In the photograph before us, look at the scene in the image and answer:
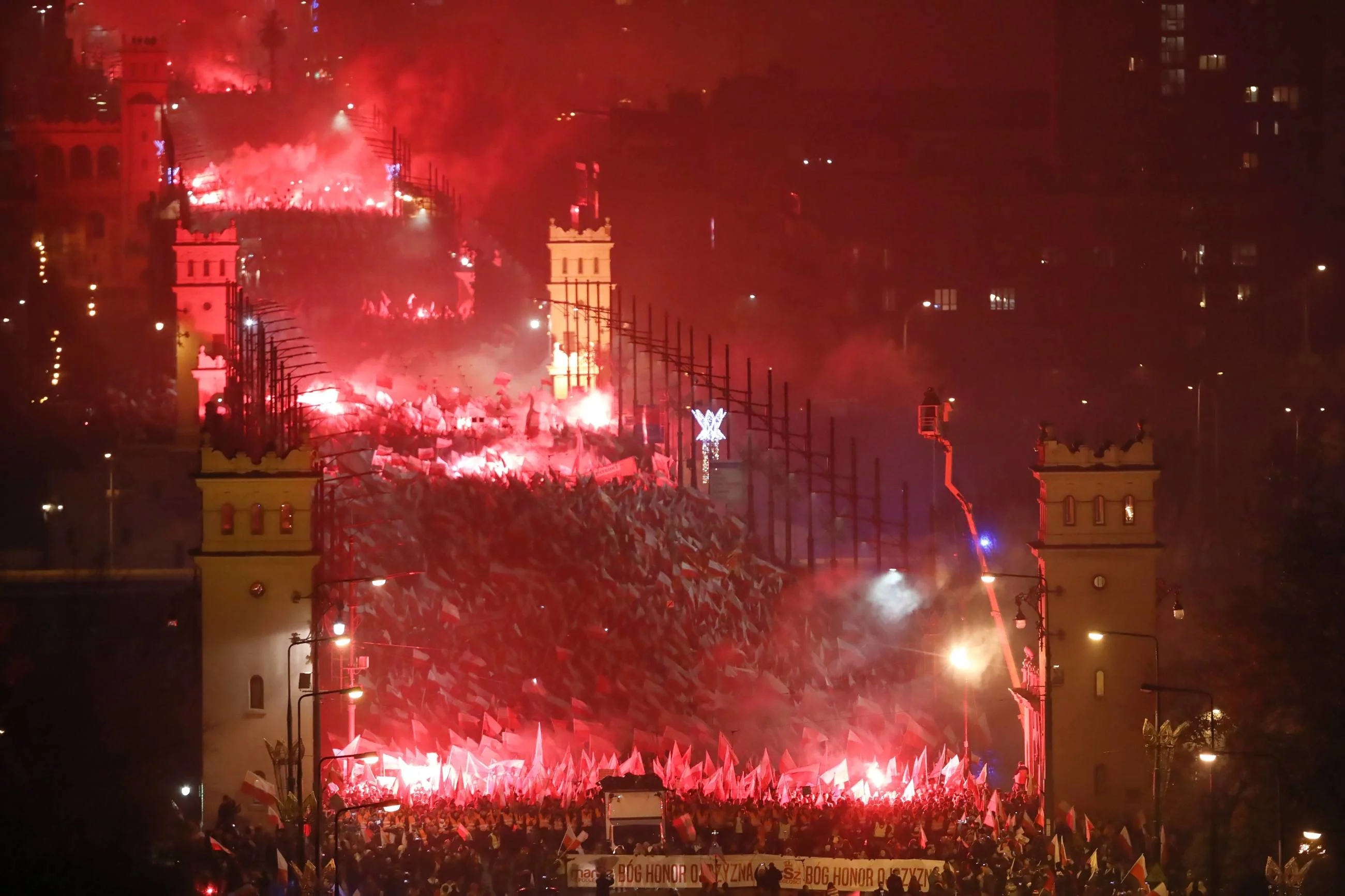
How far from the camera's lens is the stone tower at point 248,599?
4191 centimetres

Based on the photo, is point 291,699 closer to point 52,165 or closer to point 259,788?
point 259,788

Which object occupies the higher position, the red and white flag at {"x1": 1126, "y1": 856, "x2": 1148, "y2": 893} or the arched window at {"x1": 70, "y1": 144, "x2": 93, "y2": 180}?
the arched window at {"x1": 70, "y1": 144, "x2": 93, "y2": 180}

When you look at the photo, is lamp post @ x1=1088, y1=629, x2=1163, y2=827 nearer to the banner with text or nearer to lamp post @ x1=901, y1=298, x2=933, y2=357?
the banner with text

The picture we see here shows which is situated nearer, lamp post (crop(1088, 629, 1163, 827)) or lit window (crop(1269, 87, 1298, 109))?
lamp post (crop(1088, 629, 1163, 827))

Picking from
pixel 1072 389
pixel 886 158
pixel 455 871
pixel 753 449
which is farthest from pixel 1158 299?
pixel 455 871

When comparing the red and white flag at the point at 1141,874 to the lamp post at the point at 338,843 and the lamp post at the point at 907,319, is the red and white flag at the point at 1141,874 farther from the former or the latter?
the lamp post at the point at 907,319

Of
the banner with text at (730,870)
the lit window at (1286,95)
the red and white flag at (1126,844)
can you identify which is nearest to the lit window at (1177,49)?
the lit window at (1286,95)

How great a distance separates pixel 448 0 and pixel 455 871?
70.5 metres

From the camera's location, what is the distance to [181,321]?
63625 mm

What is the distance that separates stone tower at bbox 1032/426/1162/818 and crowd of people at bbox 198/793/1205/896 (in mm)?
1688

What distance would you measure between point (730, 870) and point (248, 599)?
1132 centimetres

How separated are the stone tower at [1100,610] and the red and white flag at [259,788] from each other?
1490cm

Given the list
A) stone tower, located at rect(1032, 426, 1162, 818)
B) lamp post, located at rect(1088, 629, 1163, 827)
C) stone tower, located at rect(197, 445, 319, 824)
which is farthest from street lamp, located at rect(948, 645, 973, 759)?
stone tower, located at rect(197, 445, 319, 824)

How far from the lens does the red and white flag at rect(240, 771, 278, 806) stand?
41344 mm
